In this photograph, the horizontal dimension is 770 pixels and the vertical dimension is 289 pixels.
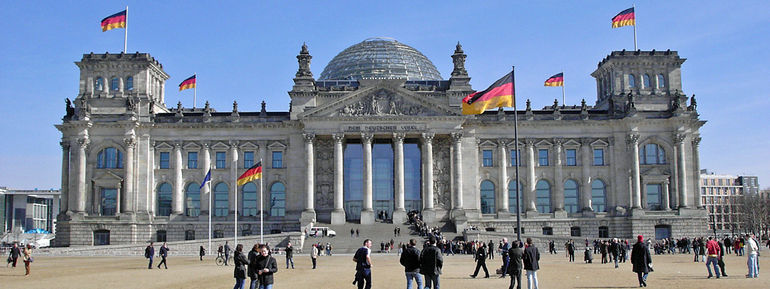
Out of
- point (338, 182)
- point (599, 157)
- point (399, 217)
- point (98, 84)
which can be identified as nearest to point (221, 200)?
point (338, 182)

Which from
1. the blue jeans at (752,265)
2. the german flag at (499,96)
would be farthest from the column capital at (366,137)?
the blue jeans at (752,265)

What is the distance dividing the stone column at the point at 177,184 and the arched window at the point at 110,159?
18.8ft

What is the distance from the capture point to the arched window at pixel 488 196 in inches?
3482

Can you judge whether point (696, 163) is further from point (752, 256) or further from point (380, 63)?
point (752, 256)

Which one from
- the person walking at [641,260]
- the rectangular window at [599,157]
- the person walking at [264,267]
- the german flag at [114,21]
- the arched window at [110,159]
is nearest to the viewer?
the person walking at [264,267]

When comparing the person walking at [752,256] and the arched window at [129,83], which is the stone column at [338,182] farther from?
the person walking at [752,256]

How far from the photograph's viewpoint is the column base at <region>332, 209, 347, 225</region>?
83.1 meters

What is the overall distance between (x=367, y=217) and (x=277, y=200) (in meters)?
11.4

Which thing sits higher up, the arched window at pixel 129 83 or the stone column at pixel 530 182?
the arched window at pixel 129 83

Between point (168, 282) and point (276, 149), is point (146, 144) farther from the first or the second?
point (168, 282)

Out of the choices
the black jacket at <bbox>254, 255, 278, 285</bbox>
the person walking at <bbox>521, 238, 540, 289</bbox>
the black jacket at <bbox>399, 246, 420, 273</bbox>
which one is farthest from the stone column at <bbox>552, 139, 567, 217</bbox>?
the black jacket at <bbox>254, 255, 278, 285</bbox>

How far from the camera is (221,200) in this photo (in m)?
88.7

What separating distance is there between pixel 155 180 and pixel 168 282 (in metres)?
56.8

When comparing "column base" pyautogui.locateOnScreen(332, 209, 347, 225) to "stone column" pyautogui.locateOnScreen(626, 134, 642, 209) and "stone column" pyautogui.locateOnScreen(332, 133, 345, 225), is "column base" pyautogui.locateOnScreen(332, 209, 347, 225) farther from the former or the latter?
"stone column" pyautogui.locateOnScreen(626, 134, 642, 209)
